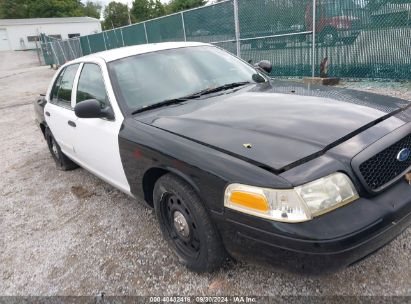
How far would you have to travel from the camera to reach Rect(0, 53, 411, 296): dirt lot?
253 cm

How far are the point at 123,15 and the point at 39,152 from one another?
68438 mm

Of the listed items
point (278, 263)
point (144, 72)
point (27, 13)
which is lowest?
point (278, 263)

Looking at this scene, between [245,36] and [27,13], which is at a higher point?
[27,13]

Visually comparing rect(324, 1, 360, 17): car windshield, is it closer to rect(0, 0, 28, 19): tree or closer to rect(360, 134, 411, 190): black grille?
rect(360, 134, 411, 190): black grille

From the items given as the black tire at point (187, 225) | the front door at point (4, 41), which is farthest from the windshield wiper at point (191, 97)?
the front door at point (4, 41)

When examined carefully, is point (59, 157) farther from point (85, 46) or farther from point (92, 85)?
point (85, 46)

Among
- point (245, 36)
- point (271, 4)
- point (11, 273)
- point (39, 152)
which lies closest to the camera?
point (11, 273)

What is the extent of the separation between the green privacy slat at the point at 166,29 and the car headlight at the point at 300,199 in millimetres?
10696

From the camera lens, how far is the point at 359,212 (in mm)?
2021

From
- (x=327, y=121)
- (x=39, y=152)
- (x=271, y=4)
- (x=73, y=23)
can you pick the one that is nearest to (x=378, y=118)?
(x=327, y=121)

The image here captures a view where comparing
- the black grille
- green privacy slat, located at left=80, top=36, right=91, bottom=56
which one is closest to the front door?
green privacy slat, located at left=80, top=36, right=91, bottom=56

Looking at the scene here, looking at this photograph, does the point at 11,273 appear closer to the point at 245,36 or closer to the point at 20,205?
the point at 20,205

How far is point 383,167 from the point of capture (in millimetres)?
2223

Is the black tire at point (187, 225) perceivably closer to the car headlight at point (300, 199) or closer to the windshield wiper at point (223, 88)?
the car headlight at point (300, 199)
